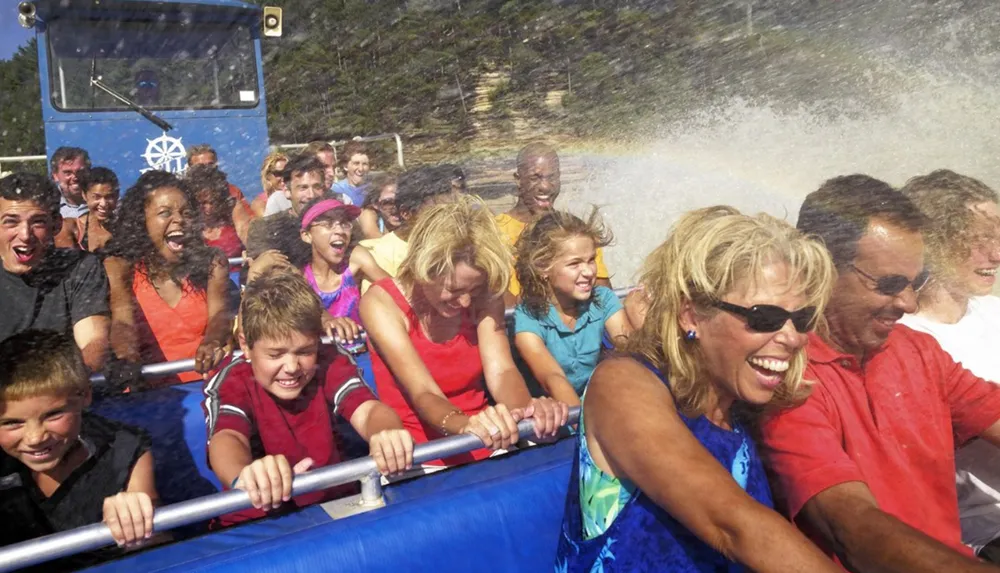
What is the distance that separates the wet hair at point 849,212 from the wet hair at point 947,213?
91mm

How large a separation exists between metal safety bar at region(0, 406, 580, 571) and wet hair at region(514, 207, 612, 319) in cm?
98

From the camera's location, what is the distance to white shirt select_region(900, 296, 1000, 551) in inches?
77.2

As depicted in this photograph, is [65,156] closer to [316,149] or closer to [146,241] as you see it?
[316,149]

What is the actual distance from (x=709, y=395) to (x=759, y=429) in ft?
0.62

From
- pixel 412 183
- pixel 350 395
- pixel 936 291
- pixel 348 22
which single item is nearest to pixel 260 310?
pixel 350 395

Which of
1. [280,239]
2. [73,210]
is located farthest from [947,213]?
[73,210]

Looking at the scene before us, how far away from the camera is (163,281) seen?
10.5 ft

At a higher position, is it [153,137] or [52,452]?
[153,137]

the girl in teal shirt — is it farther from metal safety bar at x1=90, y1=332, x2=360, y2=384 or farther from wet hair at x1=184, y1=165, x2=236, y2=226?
wet hair at x1=184, y1=165, x2=236, y2=226

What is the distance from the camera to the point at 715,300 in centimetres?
160

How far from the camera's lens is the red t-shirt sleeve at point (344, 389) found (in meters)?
2.34

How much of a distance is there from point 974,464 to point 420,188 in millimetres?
2926

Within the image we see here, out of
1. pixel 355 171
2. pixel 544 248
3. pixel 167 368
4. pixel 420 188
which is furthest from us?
pixel 355 171

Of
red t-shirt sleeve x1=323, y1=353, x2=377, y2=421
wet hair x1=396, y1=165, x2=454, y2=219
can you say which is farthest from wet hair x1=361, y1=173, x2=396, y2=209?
red t-shirt sleeve x1=323, y1=353, x2=377, y2=421
